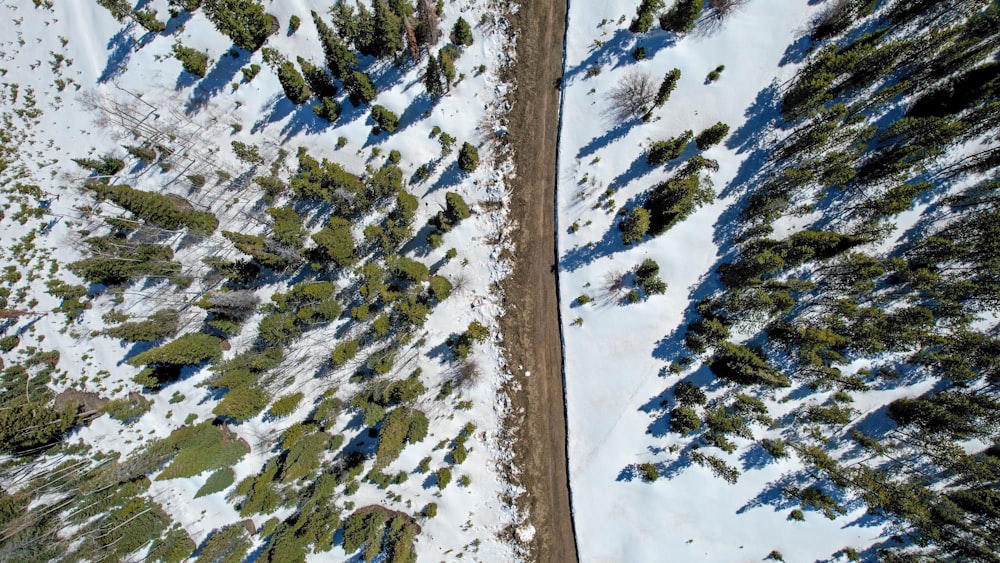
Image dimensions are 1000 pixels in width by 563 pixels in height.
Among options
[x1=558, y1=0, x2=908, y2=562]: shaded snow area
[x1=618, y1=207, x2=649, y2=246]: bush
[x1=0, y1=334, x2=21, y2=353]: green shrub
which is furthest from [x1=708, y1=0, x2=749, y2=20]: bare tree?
[x1=0, y1=334, x2=21, y2=353]: green shrub

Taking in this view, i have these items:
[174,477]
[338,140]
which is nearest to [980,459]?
[338,140]

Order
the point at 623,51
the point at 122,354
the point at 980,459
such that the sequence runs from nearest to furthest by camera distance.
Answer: the point at 980,459 → the point at 623,51 → the point at 122,354

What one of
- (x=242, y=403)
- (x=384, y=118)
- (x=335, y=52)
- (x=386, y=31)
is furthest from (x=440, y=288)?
(x=386, y=31)

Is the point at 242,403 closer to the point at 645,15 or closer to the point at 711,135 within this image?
the point at 711,135

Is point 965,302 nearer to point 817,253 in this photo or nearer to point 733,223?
point 817,253

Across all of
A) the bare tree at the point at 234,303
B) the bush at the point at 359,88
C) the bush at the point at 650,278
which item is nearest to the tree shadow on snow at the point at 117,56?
the bush at the point at 359,88

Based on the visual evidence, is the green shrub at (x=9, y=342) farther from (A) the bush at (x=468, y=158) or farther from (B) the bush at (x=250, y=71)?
(A) the bush at (x=468, y=158)
